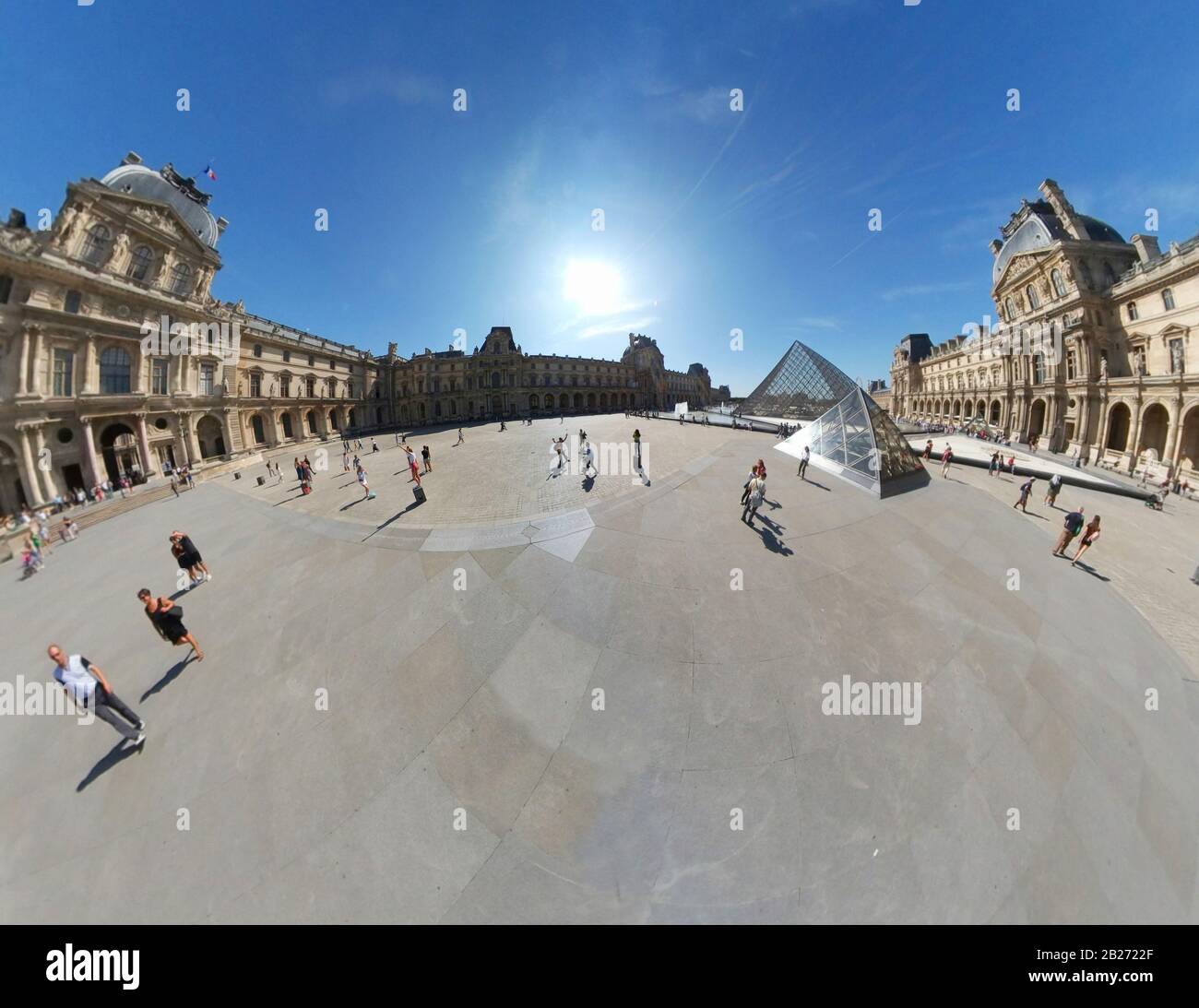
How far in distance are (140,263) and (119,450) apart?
1161 cm

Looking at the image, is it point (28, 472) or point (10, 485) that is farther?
point (28, 472)

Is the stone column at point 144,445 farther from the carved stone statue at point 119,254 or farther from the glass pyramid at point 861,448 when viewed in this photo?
the glass pyramid at point 861,448

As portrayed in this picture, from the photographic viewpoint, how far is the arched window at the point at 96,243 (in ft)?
63.8

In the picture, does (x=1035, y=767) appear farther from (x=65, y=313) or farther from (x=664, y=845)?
(x=65, y=313)

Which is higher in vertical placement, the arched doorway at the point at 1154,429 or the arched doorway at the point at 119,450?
the arched doorway at the point at 119,450

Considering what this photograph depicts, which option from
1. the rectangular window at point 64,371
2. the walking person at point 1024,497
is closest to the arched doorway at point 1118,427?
the walking person at point 1024,497

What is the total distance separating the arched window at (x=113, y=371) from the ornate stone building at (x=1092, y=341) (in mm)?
62906

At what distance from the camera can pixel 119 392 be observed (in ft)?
65.7

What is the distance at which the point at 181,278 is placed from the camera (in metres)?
24.0

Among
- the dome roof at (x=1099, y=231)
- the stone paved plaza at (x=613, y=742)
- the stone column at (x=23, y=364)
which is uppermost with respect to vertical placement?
the dome roof at (x=1099, y=231)

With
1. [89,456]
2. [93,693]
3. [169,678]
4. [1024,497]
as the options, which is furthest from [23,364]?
[1024,497]

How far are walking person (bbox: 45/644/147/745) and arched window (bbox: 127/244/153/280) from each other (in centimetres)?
2997

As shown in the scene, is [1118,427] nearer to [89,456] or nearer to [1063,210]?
[1063,210]
